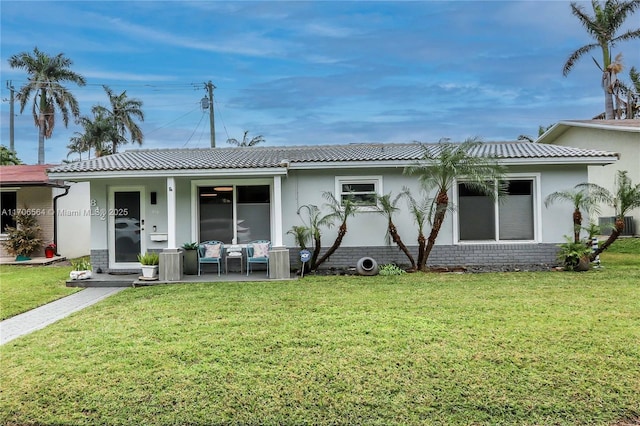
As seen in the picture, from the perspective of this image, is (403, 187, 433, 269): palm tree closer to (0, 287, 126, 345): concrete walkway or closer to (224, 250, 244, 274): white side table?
(224, 250, 244, 274): white side table

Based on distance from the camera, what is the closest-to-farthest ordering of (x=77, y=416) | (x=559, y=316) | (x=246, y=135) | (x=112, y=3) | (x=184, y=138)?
1. (x=77, y=416)
2. (x=559, y=316)
3. (x=112, y=3)
4. (x=184, y=138)
5. (x=246, y=135)

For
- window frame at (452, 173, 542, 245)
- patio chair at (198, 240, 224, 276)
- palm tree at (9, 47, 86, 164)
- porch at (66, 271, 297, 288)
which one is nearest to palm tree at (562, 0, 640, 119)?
window frame at (452, 173, 542, 245)

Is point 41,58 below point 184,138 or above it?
above

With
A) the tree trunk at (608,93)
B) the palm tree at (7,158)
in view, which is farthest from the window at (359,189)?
the palm tree at (7,158)

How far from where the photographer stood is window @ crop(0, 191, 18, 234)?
16359 mm

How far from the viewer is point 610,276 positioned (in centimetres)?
1016

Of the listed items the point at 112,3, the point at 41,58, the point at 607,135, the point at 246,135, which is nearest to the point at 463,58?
the point at 607,135

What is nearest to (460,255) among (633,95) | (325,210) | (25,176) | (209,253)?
(325,210)

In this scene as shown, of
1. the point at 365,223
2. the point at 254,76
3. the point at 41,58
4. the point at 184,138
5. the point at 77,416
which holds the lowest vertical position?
the point at 77,416

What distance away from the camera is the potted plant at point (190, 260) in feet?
38.4

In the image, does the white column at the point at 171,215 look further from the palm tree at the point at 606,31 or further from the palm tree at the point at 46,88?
the palm tree at the point at 46,88

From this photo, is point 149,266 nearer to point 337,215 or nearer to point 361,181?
point 337,215

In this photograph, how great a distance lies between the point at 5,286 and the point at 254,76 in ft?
53.9

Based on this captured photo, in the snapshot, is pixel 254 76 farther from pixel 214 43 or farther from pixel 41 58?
pixel 41 58
